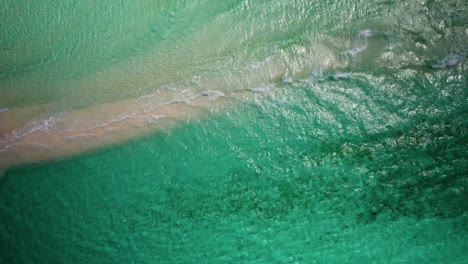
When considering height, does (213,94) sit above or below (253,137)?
above

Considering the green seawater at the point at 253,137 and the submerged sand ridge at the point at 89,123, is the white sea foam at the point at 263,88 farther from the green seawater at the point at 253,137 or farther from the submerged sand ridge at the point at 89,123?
the submerged sand ridge at the point at 89,123

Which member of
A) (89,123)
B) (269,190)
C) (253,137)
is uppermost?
(89,123)

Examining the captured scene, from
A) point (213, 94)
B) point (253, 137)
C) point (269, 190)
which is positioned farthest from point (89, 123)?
point (269, 190)

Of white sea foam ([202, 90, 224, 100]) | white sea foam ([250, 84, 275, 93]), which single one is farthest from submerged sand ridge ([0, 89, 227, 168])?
white sea foam ([250, 84, 275, 93])

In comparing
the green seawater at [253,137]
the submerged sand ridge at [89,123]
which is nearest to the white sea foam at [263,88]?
the green seawater at [253,137]

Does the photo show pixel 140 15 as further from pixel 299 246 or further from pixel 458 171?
pixel 458 171

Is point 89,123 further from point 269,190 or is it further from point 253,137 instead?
point 269,190

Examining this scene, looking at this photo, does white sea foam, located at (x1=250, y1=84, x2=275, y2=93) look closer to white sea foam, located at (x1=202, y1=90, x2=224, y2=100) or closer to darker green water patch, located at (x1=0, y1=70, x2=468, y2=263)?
darker green water patch, located at (x1=0, y1=70, x2=468, y2=263)

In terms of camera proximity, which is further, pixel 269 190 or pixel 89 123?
pixel 89 123
